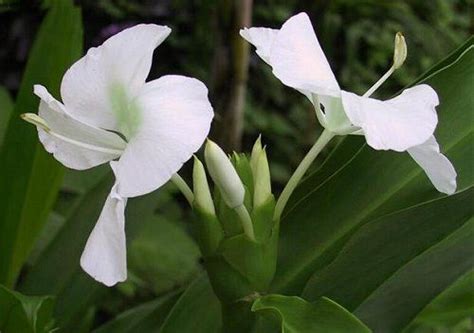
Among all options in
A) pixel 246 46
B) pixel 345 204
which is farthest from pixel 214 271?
pixel 246 46

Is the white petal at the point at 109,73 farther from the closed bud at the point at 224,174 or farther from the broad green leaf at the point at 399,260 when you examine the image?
the broad green leaf at the point at 399,260

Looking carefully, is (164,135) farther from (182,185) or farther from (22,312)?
(22,312)

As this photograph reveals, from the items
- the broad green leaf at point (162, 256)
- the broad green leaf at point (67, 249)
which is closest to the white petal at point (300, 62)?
the broad green leaf at point (67, 249)

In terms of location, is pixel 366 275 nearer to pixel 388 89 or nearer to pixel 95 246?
pixel 95 246

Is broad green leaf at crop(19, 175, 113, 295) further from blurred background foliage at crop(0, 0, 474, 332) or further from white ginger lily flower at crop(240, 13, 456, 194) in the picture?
white ginger lily flower at crop(240, 13, 456, 194)

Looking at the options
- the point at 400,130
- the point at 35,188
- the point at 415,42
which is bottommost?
the point at 415,42

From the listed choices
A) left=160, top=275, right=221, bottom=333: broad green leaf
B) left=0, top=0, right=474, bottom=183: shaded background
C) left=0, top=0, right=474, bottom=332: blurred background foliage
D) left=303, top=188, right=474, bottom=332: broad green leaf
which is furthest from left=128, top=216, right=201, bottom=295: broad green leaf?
left=303, top=188, right=474, bottom=332: broad green leaf
